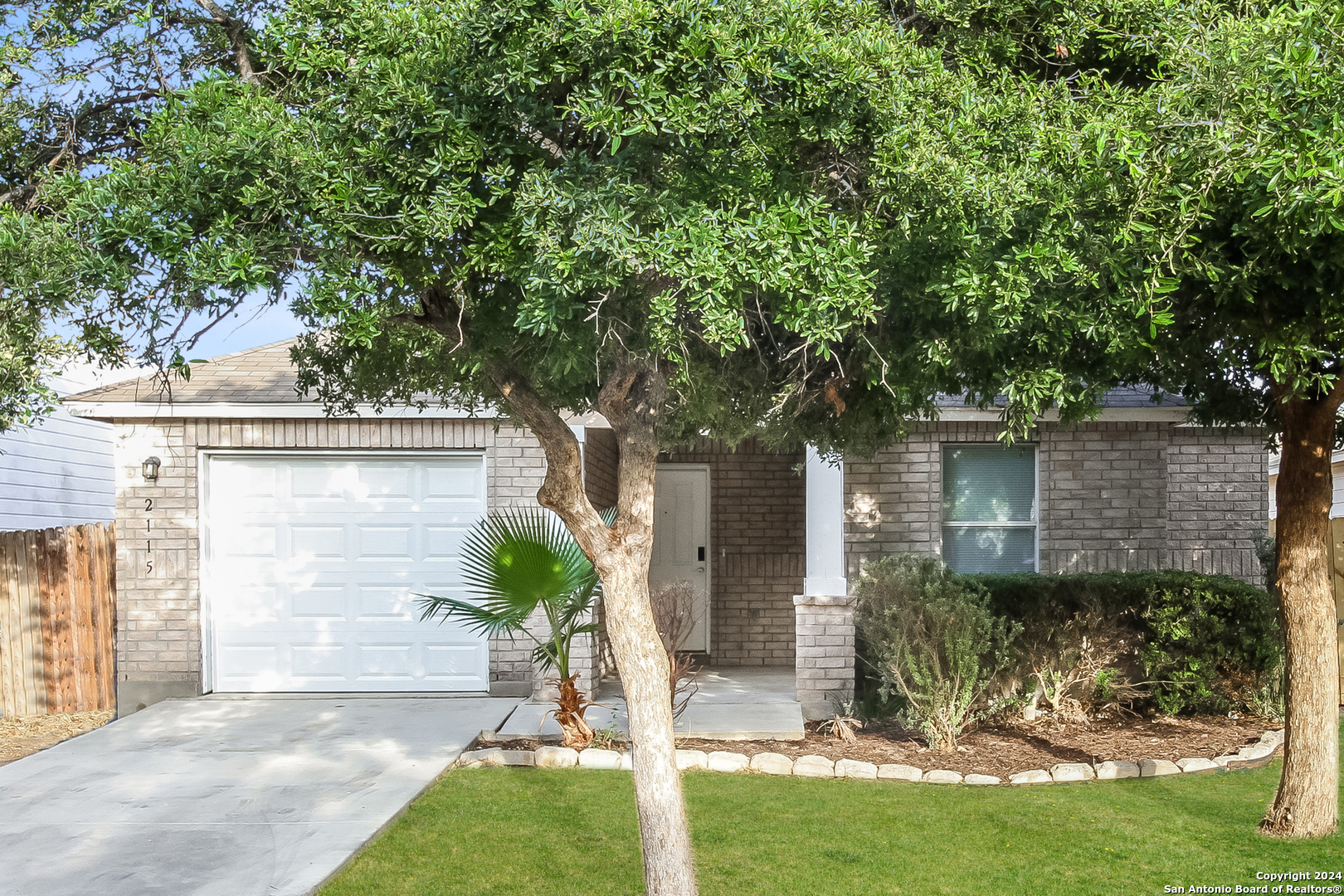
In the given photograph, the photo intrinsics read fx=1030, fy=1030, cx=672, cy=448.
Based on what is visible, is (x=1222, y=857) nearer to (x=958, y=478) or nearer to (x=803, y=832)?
(x=803, y=832)

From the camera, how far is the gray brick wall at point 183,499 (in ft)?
33.0

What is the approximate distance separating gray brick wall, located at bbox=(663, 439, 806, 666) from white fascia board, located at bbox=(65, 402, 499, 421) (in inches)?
141

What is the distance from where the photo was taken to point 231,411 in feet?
32.8

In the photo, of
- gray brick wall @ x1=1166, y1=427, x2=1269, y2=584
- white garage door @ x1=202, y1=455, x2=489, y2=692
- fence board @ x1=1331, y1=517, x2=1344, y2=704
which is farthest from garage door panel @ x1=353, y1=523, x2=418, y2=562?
fence board @ x1=1331, y1=517, x2=1344, y2=704

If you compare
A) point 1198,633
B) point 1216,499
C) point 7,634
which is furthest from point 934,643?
point 7,634

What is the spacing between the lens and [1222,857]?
5496 millimetres

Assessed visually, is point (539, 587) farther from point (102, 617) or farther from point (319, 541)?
point (102, 617)

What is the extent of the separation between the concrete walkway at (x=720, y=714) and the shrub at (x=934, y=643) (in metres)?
0.98

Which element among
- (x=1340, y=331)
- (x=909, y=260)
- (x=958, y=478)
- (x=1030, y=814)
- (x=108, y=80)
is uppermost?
(x=108, y=80)

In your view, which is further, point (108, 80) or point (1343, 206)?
point (108, 80)

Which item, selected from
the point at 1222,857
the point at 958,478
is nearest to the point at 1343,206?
the point at 1222,857

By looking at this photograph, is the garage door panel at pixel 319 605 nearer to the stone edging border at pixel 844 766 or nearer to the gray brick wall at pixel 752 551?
the stone edging border at pixel 844 766

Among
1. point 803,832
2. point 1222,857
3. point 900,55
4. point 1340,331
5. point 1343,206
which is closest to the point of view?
point 1343,206

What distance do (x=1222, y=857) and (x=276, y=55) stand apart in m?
6.21
